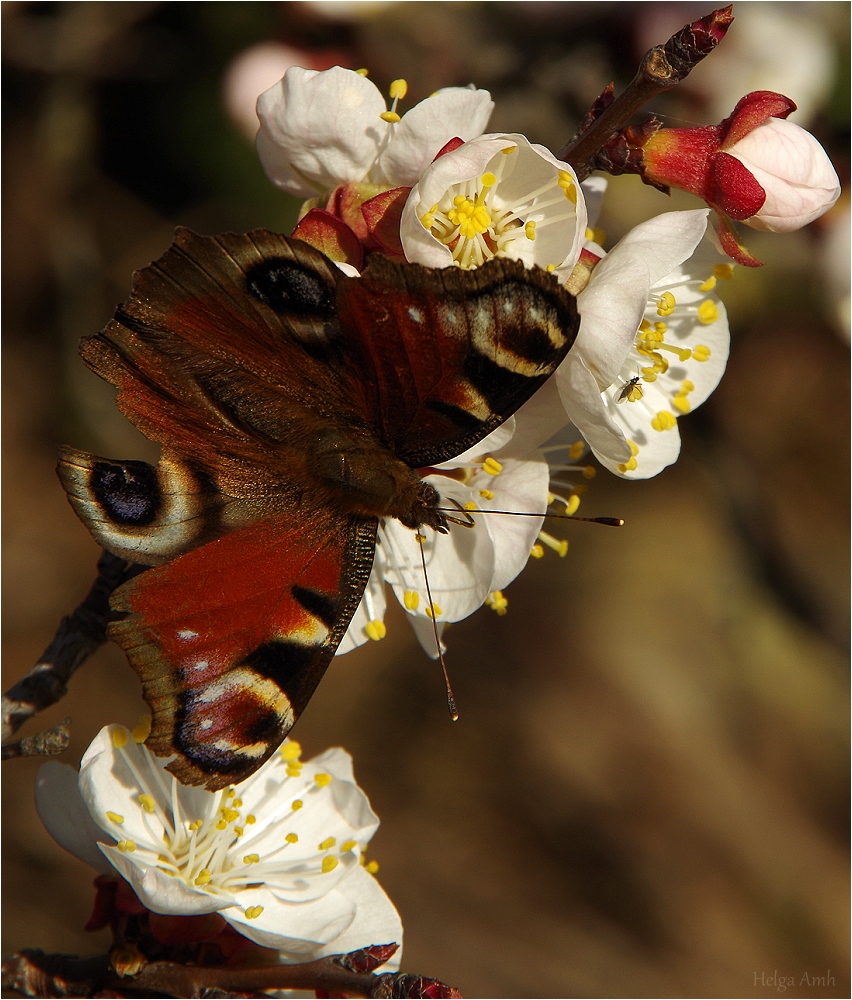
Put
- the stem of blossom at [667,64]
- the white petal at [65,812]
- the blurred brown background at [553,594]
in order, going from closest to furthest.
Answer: the stem of blossom at [667,64] → the white petal at [65,812] → the blurred brown background at [553,594]

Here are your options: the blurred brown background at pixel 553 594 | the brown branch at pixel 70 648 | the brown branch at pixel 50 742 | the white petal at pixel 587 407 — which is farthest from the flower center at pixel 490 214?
the blurred brown background at pixel 553 594

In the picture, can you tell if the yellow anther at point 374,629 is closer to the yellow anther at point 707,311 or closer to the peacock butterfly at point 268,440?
the peacock butterfly at point 268,440

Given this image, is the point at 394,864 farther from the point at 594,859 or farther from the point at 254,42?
the point at 254,42

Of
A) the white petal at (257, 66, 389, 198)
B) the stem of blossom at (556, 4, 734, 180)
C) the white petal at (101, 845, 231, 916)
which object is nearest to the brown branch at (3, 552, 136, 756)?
the white petal at (101, 845, 231, 916)

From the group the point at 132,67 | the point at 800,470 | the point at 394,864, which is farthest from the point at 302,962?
the point at 800,470

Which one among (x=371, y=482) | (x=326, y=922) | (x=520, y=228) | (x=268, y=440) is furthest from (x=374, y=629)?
(x=520, y=228)

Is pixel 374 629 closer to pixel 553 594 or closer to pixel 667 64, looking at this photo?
pixel 667 64
